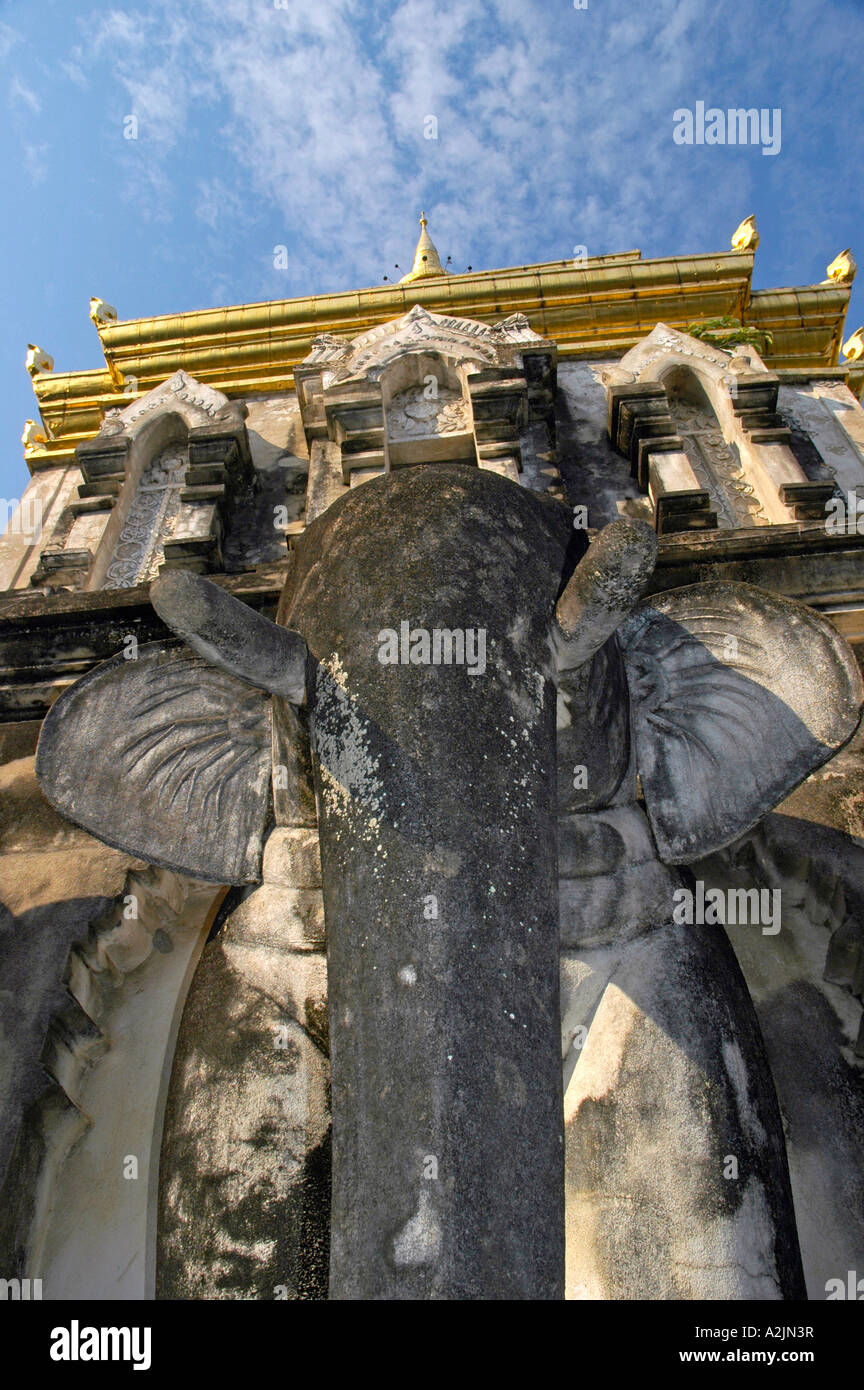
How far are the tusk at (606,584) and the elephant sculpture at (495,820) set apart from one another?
0.04 ft

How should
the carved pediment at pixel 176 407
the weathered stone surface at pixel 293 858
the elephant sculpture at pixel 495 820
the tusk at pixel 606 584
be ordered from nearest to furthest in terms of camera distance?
the elephant sculpture at pixel 495 820
the tusk at pixel 606 584
the weathered stone surface at pixel 293 858
the carved pediment at pixel 176 407

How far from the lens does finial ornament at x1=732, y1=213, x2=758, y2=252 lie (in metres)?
10.4

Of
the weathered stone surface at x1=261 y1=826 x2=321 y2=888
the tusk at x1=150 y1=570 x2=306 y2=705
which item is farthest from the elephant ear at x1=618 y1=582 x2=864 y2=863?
the tusk at x1=150 y1=570 x2=306 y2=705

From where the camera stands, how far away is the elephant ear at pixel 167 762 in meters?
3.95

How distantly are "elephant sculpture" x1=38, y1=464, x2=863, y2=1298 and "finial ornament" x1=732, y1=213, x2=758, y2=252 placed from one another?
7668 mm

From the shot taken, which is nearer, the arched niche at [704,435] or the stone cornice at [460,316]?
the arched niche at [704,435]

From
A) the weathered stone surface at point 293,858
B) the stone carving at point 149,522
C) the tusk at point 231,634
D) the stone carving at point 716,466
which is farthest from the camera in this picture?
the stone carving at point 149,522

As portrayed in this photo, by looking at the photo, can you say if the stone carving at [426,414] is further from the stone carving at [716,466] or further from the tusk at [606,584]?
the tusk at [606,584]

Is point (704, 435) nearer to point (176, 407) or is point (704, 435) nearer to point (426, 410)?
point (426, 410)

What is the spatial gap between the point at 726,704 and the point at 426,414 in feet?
15.5

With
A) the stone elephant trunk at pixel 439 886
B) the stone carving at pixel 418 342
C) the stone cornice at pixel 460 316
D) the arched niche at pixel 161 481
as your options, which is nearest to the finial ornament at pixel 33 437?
the stone cornice at pixel 460 316

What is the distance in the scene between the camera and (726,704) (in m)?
4.09

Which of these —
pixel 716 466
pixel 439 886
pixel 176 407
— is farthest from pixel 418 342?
pixel 439 886
